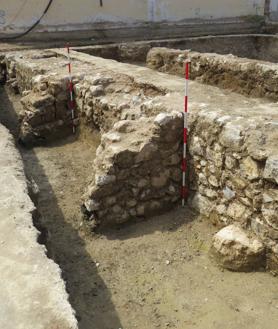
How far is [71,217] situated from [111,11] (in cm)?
1213

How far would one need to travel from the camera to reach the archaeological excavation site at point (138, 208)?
3.04m

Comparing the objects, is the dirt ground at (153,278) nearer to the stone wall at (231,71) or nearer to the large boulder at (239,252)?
the large boulder at (239,252)

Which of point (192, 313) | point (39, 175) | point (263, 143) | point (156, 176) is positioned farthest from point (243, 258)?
point (39, 175)

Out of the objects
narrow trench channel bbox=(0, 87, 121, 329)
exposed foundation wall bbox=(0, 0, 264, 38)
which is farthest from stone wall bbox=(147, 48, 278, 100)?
exposed foundation wall bbox=(0, 0, 264, 38)

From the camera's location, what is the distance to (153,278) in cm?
352

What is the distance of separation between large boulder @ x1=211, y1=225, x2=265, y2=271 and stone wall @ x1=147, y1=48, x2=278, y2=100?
4.23m

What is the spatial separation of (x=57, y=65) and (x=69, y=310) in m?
6.39

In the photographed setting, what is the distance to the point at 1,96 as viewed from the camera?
974 cm

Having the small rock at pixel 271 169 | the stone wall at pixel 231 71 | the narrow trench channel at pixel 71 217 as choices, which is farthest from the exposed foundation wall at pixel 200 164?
the stone wall at pixel 231 71

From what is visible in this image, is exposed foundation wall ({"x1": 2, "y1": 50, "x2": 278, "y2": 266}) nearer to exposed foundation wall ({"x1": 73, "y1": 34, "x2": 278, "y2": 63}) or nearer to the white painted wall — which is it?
exposed foundation wall ({"x1": 73, "y1": 34, "x2": 278, "y2": 63})

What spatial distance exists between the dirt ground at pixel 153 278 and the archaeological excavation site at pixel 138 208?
1 cm

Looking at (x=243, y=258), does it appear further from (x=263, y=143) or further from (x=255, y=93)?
(x=255, y=93)

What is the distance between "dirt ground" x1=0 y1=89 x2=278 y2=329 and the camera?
3.10 m

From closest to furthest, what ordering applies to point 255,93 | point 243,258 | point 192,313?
point 192,313, point 243,258, point 255,93
